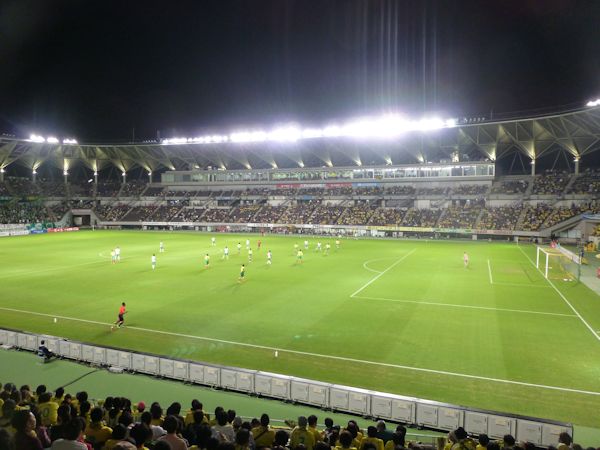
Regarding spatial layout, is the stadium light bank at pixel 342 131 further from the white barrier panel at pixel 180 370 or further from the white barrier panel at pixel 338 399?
the white barrier panel at pixel 338 399

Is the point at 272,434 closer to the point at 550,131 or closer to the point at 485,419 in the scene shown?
the point at 485,419

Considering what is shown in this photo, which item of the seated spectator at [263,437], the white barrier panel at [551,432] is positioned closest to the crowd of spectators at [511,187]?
the white barrier panel at [551,432]

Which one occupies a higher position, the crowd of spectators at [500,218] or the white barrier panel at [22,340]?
the crowd of spectators at [500,218]

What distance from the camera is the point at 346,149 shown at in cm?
8031

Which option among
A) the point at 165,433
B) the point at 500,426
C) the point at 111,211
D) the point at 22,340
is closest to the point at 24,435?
the point at 165,433

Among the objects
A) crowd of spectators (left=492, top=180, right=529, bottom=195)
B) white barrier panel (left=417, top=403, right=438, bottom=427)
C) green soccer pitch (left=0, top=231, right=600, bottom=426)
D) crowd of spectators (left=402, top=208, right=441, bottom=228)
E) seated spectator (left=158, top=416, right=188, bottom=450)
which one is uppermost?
crowd of spectators (left=492, top=180, right=529, bottom=195)

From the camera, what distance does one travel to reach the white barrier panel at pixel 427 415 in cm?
1006

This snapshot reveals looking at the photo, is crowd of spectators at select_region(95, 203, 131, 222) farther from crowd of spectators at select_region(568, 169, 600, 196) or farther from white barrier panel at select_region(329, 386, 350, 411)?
white barrier panel at select_region(329, 386, 350, 411)

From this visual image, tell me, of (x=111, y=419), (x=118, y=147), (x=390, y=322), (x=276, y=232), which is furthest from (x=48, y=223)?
(x=111, y=419)

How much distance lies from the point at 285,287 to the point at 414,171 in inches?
2275

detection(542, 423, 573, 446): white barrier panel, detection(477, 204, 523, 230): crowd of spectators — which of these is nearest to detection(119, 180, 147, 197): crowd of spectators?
detection(477, 204, 523, 230): crowd of spectators

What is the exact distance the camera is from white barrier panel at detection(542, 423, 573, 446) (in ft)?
28.9

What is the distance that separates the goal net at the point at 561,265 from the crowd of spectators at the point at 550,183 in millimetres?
31012

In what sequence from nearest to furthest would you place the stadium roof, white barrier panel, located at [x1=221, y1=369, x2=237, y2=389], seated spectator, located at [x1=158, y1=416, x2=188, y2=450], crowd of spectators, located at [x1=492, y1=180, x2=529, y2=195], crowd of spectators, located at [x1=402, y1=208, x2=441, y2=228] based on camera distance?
seated spectator, located at [x1=158, y1=416, x2=188, y2=450] < white barrier panel, located at [x1=221, y1=369, x2=237, y2=389] < the stadium roof < crowd of spectators, located at [x1=402, y1=208, x2=441, y2=228] < crowd of spectators, located at [x1=492, y1=180, x2=529, y2=195]
